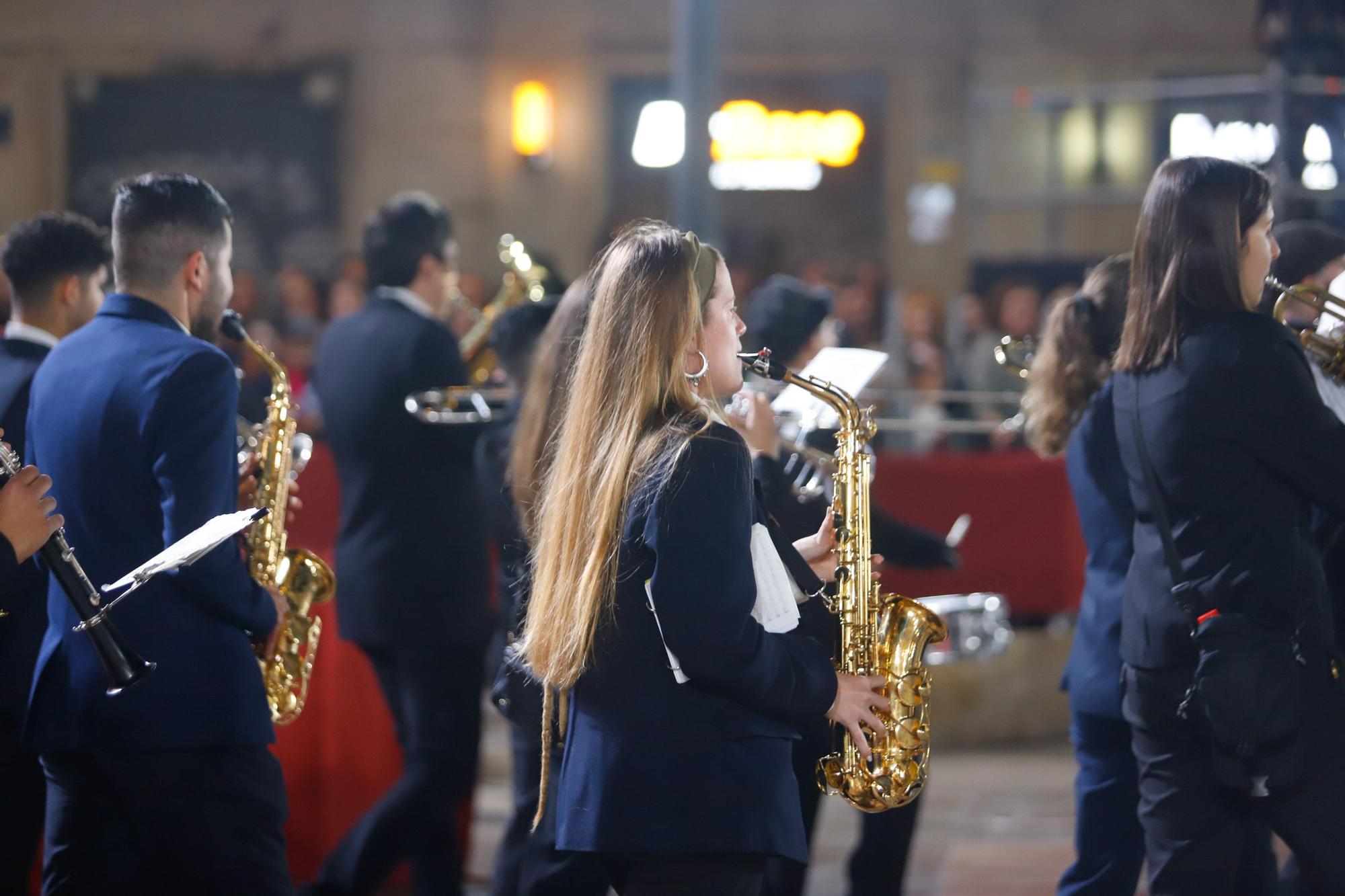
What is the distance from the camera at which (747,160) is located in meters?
13.7

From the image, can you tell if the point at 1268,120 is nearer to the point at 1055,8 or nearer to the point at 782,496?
the point at 782,496

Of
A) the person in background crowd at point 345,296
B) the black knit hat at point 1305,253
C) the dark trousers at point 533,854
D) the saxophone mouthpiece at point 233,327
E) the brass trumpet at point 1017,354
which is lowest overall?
the dark trousers at point 533,854

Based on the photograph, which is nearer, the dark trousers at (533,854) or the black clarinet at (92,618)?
the black clarinet at (92,618)

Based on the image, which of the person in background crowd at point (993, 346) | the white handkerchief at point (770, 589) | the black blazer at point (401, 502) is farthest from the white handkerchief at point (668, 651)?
the person in background crowd at point (993, 346)

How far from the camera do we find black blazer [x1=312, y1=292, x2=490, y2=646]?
4.58 metres

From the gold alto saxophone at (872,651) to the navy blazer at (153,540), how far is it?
106 cm

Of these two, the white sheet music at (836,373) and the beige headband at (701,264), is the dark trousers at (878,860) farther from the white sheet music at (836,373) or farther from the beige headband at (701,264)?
the beige headband at (701,264)

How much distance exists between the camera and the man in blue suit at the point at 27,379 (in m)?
3.63

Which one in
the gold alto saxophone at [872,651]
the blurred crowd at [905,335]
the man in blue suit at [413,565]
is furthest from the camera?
the blurred crowd at [905,335]

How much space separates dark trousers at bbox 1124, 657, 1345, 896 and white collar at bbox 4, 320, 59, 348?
2.50 metres

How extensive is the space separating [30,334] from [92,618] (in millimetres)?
1297

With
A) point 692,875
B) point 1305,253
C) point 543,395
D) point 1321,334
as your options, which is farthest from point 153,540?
point 1305,253

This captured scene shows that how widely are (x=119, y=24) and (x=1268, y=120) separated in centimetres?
925

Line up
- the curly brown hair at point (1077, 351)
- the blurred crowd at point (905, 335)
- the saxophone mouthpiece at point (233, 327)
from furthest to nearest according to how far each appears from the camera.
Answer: the blurred crowd at point (905, 335)
the curly brown hair at point (1077, 351)
the saxophone mouthpiece at point (233, 327)
